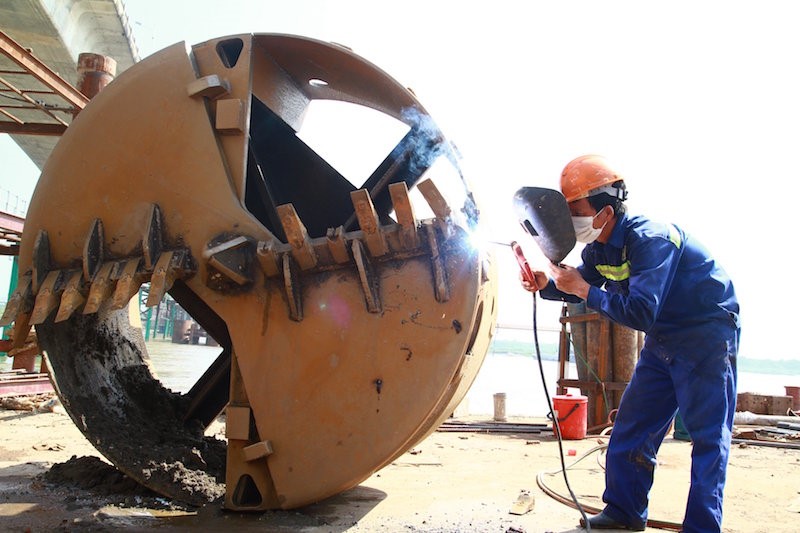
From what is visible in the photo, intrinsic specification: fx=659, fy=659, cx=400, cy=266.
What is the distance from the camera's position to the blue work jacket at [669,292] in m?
2.61

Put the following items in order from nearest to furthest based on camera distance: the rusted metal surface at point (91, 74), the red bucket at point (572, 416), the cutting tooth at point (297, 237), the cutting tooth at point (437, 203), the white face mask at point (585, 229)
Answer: the cutting tooth at point (437, 203) < the cutting tooth at point (297, 237) < the white face mask at point (585, 229) < the red bucket at point (572, 416) < the rusted metal surface at point (91, 74)

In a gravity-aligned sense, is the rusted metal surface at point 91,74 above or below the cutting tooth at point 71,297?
above

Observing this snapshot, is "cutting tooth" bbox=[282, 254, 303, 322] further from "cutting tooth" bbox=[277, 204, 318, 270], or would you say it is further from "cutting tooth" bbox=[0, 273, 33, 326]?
"cutting tooth" bbox=[0, 273, 33, 326]

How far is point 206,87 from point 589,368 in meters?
6.12

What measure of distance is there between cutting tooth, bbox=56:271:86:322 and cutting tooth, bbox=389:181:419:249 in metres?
1.54

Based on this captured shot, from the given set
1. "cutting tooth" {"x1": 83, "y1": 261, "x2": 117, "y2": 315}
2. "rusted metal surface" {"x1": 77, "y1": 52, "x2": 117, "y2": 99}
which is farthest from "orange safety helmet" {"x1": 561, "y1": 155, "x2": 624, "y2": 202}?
"rusted metal surface" {"x1": 77, "y1": 52, "x2": 117, "y2": 99}

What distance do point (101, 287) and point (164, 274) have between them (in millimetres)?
341

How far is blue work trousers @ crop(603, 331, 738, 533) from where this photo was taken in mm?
2553

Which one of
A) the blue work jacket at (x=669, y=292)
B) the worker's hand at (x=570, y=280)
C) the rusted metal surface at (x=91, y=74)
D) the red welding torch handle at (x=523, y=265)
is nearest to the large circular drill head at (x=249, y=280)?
the red welding torch handle at (x=523, y=265)

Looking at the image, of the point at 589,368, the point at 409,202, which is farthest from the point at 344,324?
the point at 589,368

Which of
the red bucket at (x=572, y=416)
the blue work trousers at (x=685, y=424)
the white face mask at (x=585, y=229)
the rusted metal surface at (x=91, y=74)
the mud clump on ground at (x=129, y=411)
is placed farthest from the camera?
the rusted metal surface at (x=91, y=74)

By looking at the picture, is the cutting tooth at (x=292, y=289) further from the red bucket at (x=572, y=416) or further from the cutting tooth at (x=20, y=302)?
the red bucket at (x=572, y=416)

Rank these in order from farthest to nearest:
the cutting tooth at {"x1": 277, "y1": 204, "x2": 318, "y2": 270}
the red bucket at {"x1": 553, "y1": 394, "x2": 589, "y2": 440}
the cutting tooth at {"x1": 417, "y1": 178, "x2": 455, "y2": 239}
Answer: the red bucket at {"x1": 553, "y1": 394, "x2": 589, "y2": 440}, the cutting tooth at {"x1": 277, "y1": 204, "x2": 318, "y2": 270}, the cutting tooth at {"x1": 417, "y1": 178, "x2": 455, "y2": 239}

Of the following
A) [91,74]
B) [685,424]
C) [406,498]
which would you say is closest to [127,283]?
[406,498]
